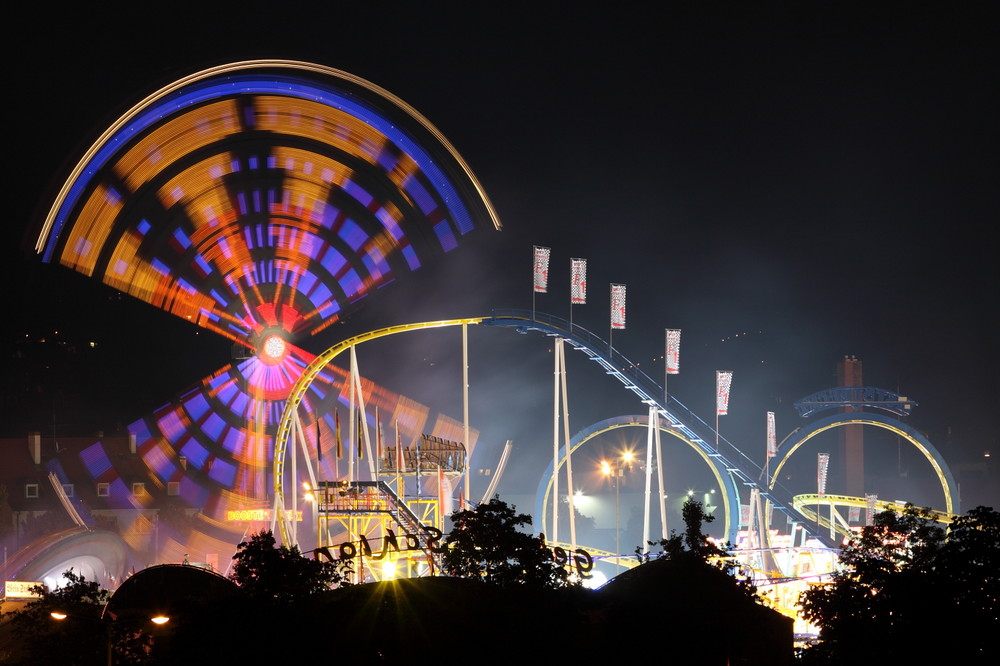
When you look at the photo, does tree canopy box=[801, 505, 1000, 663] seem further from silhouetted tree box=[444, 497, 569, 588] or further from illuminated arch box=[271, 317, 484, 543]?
illuminated arch box=[271, 317, 484, 543]

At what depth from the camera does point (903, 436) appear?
46.3m

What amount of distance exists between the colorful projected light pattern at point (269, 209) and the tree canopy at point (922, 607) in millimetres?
21068

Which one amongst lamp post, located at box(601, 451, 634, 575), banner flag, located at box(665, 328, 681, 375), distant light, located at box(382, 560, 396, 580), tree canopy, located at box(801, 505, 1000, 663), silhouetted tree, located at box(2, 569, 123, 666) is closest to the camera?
tree canopy, located at box(801, 505, 1000, 663)

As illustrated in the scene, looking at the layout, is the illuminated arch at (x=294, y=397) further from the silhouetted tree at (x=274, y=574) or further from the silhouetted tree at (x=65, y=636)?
the silhouetted tree at (x=65, y=636)

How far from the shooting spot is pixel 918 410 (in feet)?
234

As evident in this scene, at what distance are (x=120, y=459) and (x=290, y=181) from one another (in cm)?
2286

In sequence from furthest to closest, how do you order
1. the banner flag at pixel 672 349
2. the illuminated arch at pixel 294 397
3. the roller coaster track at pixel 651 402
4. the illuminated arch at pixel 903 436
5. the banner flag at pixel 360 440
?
1. the illuminated arch at pixel 903 436
2. the banner flag at pixel 672 349
3. the roller coaster track at pixel 651 402
4. the illuminated arch at pixel 294 397
5. the banner flag at pixel 360 440

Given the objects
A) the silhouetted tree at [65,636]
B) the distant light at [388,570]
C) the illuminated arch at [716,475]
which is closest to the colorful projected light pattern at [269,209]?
the distant light at [388,570]

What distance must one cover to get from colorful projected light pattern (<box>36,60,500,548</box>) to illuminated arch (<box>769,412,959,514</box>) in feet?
59.8

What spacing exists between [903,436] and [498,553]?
32753 millimetres

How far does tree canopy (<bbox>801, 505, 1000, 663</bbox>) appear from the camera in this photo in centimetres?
1490

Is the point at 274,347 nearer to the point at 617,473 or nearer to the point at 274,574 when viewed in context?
the point at 274,574

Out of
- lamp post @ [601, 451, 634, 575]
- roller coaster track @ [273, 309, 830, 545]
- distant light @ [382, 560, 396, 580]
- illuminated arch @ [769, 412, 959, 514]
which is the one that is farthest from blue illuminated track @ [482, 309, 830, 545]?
distant light @ [382, 560, 396, 580]

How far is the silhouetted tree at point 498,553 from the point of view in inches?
713
